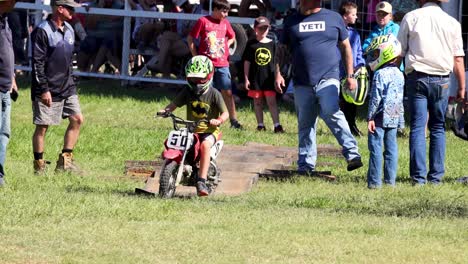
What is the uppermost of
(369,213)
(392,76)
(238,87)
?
(392,76)

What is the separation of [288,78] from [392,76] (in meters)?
8.34

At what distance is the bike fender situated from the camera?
40.7ft

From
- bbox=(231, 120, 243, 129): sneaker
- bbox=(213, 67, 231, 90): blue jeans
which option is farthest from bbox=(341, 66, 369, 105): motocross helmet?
bbox=(231, 120, 243, 129): sneaker

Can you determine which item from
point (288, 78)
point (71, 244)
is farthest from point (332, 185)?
point (288, 78)

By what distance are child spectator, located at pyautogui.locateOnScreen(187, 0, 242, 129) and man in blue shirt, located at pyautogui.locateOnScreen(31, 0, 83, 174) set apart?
4.16m

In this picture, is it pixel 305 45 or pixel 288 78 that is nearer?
pixel 305 45

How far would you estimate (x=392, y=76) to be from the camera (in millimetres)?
13383

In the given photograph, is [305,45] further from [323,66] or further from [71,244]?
[71,244]

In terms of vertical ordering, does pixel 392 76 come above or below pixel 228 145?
above

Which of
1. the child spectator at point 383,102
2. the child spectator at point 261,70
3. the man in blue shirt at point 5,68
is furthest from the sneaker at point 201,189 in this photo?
the child spectator at point 261,70

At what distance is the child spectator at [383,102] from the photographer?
13352mm

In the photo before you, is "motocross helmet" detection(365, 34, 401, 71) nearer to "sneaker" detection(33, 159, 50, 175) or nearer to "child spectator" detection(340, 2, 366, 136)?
"sneaker" detection(33, 159, 50, 175)

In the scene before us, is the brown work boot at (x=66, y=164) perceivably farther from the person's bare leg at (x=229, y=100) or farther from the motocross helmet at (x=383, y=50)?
the person's bare leg at (x=229, y=100)

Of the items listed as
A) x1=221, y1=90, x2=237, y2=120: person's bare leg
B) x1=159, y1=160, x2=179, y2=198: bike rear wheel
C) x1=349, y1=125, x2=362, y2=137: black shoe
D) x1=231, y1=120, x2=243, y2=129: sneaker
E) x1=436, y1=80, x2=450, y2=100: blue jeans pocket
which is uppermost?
x1=436, y1=80, x2=450, y2=100: blue jeans pocket
